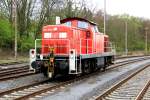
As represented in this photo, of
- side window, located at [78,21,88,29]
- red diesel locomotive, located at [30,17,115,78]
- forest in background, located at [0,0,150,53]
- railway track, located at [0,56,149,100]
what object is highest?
forest in background, located at [0,0,150,53]

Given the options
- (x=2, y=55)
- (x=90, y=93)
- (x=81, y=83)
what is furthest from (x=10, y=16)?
(x=90, y=93)

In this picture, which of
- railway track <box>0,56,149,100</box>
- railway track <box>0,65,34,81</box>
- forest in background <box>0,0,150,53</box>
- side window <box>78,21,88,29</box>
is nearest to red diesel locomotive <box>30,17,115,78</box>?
side window <box>78,21,88,29</box>

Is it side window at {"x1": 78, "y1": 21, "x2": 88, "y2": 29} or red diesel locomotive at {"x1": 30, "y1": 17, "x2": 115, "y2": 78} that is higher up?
side window at {"x1": 78, "y1": 21, "x2": 88, "y2": 29}

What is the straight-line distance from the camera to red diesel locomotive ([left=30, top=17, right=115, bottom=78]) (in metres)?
18.3

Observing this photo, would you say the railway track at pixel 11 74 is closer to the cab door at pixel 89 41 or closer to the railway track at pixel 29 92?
the railway track at pixel 29 92

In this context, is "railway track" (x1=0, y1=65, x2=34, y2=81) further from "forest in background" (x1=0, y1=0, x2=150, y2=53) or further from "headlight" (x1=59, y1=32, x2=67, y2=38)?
"forest in background" (x1=0, y1=0, x2=150, y2=53)

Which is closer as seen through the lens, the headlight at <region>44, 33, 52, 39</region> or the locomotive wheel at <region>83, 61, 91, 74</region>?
the headlight at <region>44, 33, 52, 39</region>

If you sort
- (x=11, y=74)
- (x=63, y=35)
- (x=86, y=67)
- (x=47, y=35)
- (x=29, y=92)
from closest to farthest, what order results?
(x=29, y=92) → (x=63, y=35) → (x=47, y=35) → (x=86, y=67) → (x=11, y=74)

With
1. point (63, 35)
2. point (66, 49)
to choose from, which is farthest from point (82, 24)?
point (66, 49)

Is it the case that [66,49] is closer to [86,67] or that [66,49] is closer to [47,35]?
[47,35]

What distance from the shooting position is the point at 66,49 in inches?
750

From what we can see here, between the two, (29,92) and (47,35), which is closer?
(29,92)

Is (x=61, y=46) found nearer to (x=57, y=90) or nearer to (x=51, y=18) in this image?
(x=57, y=90)

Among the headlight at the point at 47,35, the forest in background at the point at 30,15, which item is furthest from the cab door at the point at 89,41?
the forest in background at the point at 30,15
